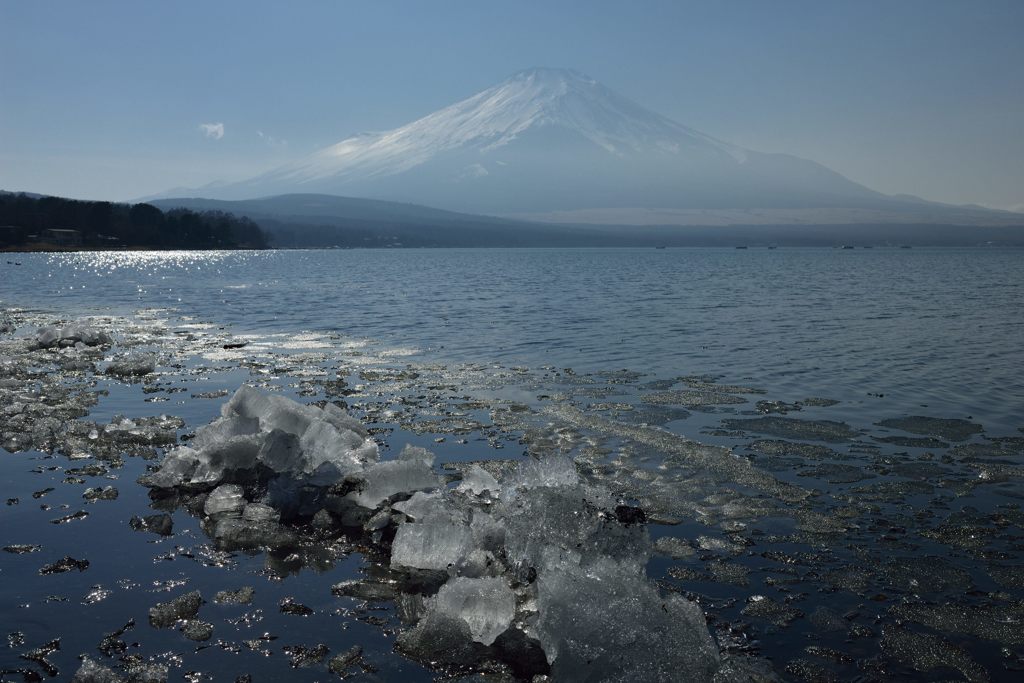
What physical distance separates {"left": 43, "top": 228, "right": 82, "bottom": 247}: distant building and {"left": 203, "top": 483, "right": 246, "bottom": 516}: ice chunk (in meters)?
200

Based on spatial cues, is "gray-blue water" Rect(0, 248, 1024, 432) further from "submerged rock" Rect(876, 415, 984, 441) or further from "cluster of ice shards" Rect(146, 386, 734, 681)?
"cluster of ice shards" Rect(146, 386, 734, 681)

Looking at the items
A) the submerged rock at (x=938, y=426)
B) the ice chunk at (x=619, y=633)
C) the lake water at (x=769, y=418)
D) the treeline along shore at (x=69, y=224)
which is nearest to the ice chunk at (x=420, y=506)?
the lake water at (x=769, y=418)

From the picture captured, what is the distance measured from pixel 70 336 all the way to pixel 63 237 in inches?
7147

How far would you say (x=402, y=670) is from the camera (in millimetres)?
6348

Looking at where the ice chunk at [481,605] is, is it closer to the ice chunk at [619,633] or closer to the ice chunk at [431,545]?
the ice chunk at [619,633]

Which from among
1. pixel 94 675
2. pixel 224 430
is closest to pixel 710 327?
pixel 224 430

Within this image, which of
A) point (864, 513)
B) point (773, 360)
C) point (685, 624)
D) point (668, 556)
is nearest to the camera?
point (685, 624)

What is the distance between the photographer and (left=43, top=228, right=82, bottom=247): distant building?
175 meters

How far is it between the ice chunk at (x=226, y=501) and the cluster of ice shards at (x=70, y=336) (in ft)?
64.7

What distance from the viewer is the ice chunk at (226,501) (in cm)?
1001

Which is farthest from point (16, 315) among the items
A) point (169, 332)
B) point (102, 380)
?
point (102, 380)

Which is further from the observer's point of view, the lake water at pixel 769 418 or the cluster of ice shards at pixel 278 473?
the cluster of ice shards at pixel 278 473

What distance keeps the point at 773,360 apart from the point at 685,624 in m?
19.8

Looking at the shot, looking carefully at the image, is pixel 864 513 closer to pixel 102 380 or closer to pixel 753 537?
pixel 753 537
